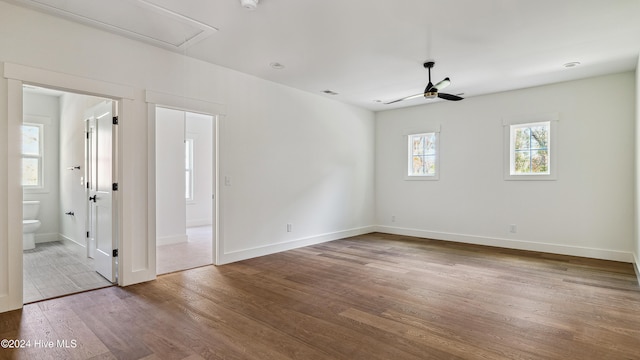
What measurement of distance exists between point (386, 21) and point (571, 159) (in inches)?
156

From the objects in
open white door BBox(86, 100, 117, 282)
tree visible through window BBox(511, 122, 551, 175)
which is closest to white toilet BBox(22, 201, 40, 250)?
open white door BBox(86, 100, 117, 282)

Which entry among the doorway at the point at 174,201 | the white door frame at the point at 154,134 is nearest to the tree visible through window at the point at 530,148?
the white door frame at the point at 154,134

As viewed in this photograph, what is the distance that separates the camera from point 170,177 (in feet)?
20.3

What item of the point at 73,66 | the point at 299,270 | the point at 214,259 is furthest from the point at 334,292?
the point at 73,66

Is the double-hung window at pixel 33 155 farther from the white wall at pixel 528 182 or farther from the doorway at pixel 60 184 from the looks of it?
the white wall at pixel 528 182

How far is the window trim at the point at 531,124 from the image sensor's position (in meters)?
5.30

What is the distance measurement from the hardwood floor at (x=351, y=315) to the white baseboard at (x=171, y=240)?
199cm

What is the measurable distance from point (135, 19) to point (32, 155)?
462cm

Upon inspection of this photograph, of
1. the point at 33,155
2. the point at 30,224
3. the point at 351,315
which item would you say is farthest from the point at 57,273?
the point at 351,315

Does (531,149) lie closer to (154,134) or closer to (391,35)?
(391,35)

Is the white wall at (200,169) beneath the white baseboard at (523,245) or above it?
above

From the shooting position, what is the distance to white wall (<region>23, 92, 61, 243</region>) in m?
6.03

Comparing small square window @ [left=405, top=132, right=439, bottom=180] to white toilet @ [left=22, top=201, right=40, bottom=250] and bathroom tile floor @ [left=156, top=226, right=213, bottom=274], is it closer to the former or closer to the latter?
bathroom tile floor @ [left=156, top=226, right=213, bottom=274]

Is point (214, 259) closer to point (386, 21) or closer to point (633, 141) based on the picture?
point (386, 21)
